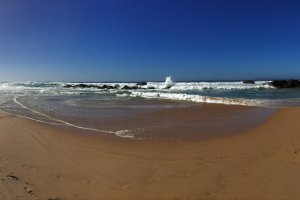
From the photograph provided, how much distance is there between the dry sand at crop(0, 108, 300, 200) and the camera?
156 inches

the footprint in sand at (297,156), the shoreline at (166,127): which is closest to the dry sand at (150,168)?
the footprint in sand at (297,156)

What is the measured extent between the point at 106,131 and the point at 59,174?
375cm

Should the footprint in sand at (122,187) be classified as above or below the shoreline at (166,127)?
below

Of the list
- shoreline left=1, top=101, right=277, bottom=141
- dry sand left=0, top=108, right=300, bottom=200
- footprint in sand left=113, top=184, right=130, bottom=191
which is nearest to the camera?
dry sand left=0, top=108, right=300, bottom=200

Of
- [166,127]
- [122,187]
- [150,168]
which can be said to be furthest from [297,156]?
[166,127]

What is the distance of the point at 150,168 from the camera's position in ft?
16.3

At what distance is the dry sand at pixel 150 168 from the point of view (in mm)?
3969

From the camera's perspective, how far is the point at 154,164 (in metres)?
5.18

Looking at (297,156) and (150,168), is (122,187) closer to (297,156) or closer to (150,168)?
(150,168)

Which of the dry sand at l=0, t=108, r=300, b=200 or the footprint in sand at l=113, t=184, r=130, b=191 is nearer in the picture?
the dry sand at l=0, t=108, r=300, b=200

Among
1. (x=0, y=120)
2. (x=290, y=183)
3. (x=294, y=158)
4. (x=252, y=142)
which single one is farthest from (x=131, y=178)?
(x=0, y=120)

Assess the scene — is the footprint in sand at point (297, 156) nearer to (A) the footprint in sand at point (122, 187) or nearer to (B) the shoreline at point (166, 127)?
(B) the shoreline at point (166, 127)

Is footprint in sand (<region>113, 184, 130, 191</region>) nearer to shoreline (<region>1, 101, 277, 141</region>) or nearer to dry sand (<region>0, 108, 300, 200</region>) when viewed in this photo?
dry sand (<region>0, 108, 300, 200</region>)

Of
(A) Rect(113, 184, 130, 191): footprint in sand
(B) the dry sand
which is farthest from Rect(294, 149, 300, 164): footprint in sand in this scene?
(A) Rect(113, 184, 130, 191): footprint in sand
